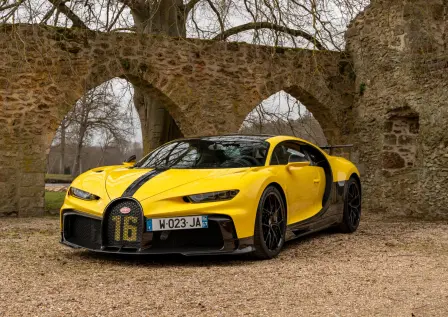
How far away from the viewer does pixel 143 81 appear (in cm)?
1138

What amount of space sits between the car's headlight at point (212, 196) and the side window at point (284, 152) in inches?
36.3

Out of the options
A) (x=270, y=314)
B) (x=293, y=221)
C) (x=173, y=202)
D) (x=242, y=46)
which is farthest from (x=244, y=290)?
(x=242, y=46)

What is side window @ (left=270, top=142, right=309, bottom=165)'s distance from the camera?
595 centimetres

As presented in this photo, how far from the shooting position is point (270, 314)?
3375 millimetres

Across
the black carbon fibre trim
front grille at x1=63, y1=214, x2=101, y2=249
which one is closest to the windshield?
the black carbon fibre trim

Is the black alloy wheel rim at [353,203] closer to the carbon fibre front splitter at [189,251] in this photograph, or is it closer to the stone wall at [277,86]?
the carbon fibre front splitter at [189,251]

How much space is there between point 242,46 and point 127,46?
235 cm

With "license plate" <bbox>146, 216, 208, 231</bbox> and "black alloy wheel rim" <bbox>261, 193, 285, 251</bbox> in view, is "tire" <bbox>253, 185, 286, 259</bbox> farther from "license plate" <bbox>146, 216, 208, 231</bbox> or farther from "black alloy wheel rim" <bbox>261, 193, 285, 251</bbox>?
"license plate" <bbox>146, 216, 208, 231</bbox>

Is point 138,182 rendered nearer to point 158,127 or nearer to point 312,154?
point 312,154

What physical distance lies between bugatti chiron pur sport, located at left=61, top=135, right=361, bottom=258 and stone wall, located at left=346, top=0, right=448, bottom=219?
4.51 metres

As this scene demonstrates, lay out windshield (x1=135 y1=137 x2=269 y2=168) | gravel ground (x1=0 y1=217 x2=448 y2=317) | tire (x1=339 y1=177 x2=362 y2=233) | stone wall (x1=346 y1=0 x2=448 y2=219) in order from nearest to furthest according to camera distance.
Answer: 1. gravel ground (x1=0 y1=217 x2=448 y2=317)
2. windshield (x1=135 y1=137 x2=269 y2=168)
3. tire (x1=339 y1=177 x2=362 y2=233)
4. stone wall (x1=346 y1=0 x2=448 y2=219)

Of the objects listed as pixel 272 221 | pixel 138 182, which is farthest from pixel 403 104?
pixel 138 182

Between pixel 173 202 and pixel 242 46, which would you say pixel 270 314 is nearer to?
pixel 173 202

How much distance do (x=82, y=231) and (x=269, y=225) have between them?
1.67 m
